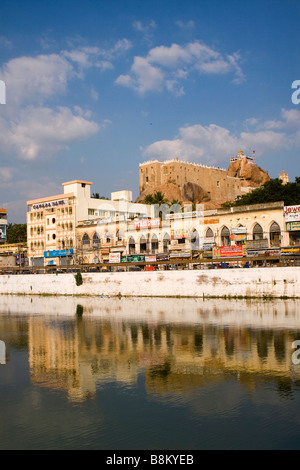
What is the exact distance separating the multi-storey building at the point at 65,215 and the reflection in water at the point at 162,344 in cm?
3617

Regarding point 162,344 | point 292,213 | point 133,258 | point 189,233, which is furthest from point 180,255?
point 162,344

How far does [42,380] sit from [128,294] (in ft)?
108

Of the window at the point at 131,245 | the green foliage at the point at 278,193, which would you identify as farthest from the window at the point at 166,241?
the green foliage at the point at 278,193

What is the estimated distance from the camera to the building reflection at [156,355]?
725 inches

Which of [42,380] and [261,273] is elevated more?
[261,273]

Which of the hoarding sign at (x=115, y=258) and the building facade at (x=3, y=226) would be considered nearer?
the hoarding sign at (x=115, y=258)

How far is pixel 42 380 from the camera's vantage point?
63.2 feet

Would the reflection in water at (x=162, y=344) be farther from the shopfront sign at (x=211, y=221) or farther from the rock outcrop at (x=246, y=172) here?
the rock outcrop at (x=246, y=172)

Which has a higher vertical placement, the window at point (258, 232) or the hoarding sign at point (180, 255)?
the window at point (258, 232)

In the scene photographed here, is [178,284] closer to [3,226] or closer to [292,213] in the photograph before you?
[292,213]

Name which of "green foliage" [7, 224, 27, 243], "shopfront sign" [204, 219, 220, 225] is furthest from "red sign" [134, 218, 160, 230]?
"green foliage" [7, 224, 27, 243]
